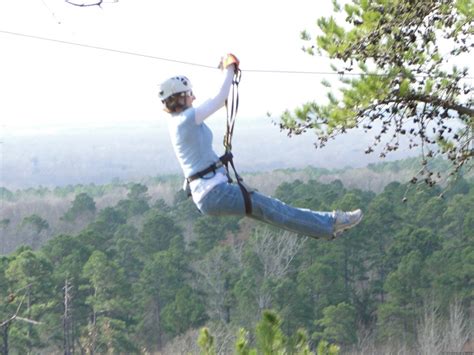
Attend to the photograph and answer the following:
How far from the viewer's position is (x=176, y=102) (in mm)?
4535

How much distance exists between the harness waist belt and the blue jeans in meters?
0.09

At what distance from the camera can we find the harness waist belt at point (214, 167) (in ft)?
14.8

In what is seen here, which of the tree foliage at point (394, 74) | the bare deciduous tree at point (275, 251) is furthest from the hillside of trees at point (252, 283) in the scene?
the tree foliage at point (394, 74)

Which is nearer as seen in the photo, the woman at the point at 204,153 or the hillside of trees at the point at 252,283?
the woman at the point at 204,153

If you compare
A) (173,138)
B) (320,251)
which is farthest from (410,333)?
(173,138)

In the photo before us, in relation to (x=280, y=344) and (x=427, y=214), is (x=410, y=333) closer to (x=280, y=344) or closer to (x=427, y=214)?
(x=427, y=214)

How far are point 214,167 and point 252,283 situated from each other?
91.7 feet

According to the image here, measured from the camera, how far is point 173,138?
458 centimetres

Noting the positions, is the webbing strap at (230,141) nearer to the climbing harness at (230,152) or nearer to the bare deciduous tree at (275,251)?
the climbing harness at (230,152)

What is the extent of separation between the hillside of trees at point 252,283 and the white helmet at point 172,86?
71.0 feet

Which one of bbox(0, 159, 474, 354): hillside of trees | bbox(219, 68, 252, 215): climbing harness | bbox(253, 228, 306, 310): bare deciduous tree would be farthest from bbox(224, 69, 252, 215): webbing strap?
bbox(253, 228, 306, 310): bare deciduous tree

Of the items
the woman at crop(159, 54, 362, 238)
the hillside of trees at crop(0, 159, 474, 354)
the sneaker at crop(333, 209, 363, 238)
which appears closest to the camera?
the woman at crop(159, 54, 362, 238)

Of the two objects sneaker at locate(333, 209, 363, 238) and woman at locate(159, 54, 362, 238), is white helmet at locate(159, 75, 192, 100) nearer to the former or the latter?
woman at locate(159, 54, 362, 238)

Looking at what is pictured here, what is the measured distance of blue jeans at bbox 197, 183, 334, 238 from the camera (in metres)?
4.50
